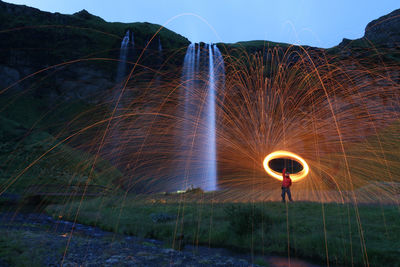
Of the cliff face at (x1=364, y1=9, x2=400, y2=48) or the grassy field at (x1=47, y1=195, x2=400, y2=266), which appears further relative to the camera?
the cliff face at (x1=364, y1=9, x2=400, y2=48)

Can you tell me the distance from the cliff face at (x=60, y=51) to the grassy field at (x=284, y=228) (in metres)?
35.9

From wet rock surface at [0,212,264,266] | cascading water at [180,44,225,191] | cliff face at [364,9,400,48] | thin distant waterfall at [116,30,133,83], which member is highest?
cliff face at [364,9,400,48]

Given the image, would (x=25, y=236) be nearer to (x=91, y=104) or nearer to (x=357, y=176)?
(x=357, y=176)

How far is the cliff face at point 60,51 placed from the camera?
4677 centimetres

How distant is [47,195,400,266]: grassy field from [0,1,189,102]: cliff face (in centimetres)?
3593

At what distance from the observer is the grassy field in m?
9.80

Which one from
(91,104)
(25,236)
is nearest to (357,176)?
(25,236)

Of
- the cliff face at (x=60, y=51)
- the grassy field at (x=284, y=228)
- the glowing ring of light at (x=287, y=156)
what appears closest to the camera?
the grassy field at (x=284, y=228)

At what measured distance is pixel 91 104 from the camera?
47.9 metres

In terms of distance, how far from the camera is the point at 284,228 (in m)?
12.2

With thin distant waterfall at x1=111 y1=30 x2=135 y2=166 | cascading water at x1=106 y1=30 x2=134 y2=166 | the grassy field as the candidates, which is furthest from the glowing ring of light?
cascading water at x1=106 y1=30 x2=134 y2=166

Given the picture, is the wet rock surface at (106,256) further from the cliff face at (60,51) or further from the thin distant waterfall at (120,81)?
the cliff face at (60,51)

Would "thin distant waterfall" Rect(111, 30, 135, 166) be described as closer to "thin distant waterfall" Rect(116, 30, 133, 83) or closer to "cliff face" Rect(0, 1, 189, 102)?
"thin distant waterfall" Rect(116, 30, 133, 83)

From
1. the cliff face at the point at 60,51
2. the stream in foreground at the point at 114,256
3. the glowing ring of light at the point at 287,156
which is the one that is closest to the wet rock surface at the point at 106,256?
the stream in foreground at the point at 114,256
